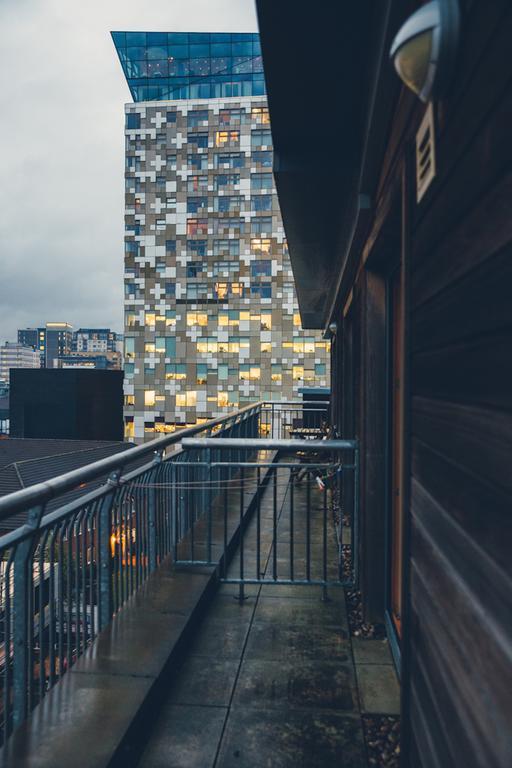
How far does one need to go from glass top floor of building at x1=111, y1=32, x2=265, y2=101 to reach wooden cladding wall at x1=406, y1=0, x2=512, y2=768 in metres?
59.6

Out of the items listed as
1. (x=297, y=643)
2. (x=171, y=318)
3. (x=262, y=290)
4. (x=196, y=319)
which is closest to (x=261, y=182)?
(x=262, y=290)

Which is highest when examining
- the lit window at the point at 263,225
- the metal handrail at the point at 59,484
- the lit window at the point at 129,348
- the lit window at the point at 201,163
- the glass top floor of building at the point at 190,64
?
the glass top floor of building at the point at 190,64

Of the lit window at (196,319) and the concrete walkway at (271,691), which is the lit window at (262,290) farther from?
the concrete walkway at (271,691)

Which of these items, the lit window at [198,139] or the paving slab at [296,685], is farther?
the lit window at [198,139]

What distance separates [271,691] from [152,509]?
167cm

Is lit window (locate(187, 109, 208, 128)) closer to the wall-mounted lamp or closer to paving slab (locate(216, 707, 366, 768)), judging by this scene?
the wall-mounted lamp

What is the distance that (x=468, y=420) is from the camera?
1.40 metres

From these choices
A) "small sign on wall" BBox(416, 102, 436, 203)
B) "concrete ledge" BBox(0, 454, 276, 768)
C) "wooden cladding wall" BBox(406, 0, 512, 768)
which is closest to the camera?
"wooden cladding wall" BBox(406, 0, 512, 768)

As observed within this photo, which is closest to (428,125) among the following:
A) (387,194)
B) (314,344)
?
(387,194)

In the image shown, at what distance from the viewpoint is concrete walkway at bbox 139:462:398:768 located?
8.20ft

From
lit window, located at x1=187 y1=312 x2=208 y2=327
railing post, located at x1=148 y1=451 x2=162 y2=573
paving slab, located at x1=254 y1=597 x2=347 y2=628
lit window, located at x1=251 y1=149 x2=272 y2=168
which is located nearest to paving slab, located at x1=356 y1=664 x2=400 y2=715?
paving slab, located at x1=254 y1=597 x2=347 y2=628

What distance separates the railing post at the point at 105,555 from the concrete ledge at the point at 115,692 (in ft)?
0.46

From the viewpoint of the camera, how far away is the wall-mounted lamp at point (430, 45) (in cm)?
125

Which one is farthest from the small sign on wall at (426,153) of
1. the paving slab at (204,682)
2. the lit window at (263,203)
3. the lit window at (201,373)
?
the lit window at (263,203)
